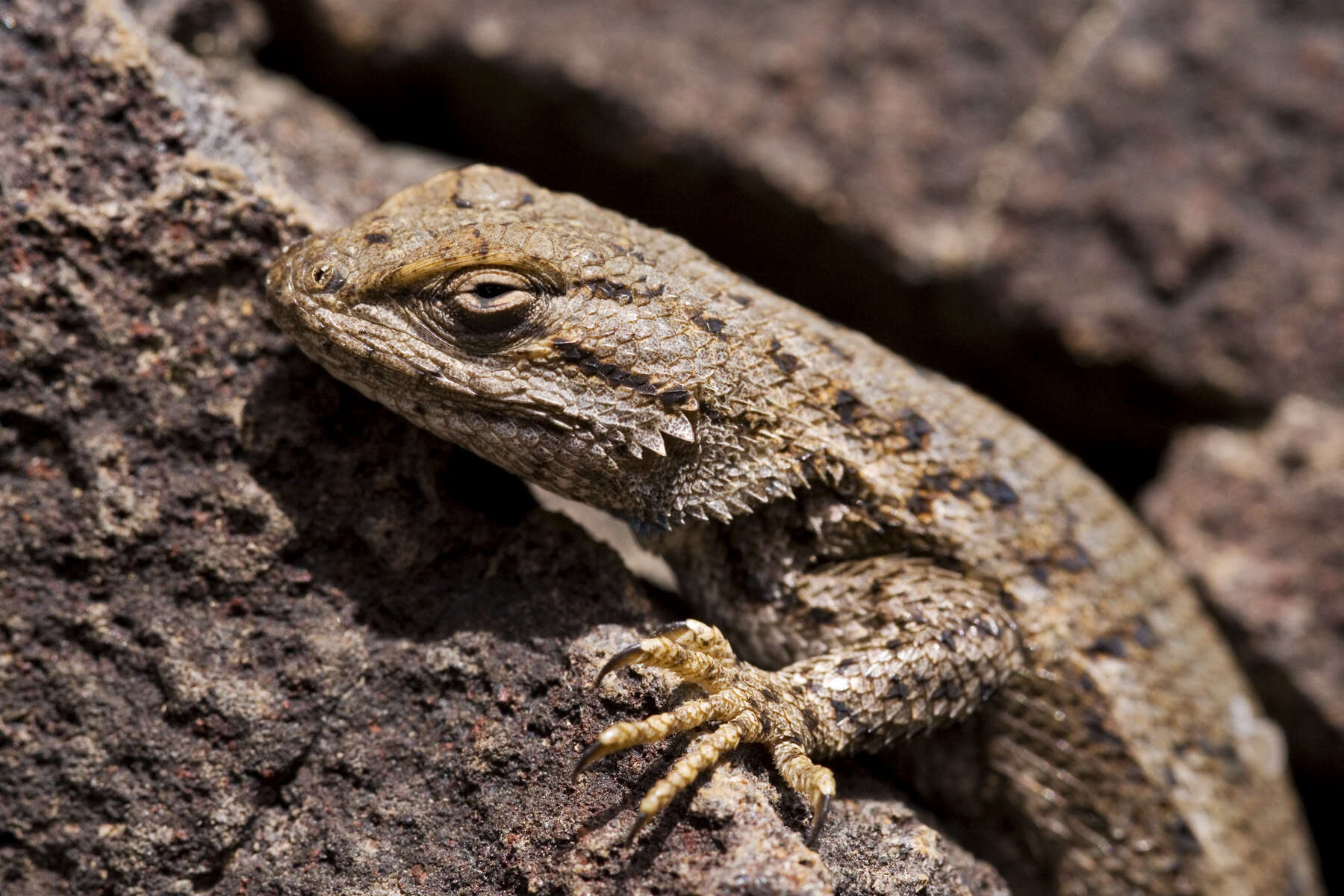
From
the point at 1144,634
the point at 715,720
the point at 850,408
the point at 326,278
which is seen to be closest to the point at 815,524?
the point at 850,408

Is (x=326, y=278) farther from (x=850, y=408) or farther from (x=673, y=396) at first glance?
(x=850, y=408)

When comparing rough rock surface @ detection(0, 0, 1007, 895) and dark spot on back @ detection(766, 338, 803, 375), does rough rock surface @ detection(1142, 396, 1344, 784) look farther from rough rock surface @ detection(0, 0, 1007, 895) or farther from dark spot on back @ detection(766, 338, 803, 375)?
dark spot on back @ detection(766, 338, 803, 375)

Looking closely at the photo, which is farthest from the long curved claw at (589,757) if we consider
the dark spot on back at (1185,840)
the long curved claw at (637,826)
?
the dark spot on back at (1185,840)

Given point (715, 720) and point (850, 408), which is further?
point (850, 408)

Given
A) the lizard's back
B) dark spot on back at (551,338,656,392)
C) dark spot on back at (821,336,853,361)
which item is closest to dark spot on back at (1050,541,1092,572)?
the lizard's back

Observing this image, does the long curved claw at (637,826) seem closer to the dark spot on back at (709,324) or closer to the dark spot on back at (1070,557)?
the dark spot on back at (709,324)

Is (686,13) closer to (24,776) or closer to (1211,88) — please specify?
(1211,88)

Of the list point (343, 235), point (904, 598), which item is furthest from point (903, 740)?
point (343, 235)
